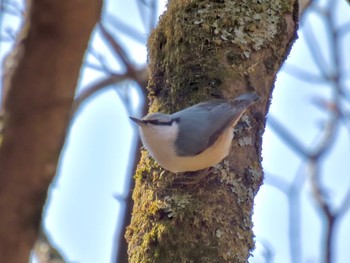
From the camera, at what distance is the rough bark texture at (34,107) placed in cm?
81

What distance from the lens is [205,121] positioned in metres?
2.96

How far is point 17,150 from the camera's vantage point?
0.81 metres

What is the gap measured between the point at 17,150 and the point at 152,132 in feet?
6.92

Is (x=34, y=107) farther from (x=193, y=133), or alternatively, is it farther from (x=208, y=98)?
(x=193, y=133)

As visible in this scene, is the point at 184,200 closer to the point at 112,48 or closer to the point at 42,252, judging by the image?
the point at 42,252

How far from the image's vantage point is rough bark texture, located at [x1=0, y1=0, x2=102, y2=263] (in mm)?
810

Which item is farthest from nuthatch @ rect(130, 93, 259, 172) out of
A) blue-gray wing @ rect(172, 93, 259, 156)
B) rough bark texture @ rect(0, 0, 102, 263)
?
rough bark texture @ rect(0, 0, 102, 263)

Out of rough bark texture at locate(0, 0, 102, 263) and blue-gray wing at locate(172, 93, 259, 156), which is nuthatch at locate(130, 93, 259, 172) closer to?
blue-gray wing at locate(172, 93, 259, 156)

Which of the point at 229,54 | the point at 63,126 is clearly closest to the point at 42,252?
the point at 229,54

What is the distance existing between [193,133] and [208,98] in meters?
0.28

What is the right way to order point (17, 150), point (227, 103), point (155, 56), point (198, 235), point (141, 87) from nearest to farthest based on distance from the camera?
1. point (17, 150)
2. point (198, 235)
3. point (227, 103)
4. point (155, 56)
5. point (141, 87)

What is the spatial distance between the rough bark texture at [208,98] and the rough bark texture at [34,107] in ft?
5.22

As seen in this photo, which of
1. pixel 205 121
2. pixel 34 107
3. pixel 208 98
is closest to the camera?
pixel 34 107

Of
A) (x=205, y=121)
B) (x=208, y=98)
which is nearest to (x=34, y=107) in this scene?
(x=208, y=98)
